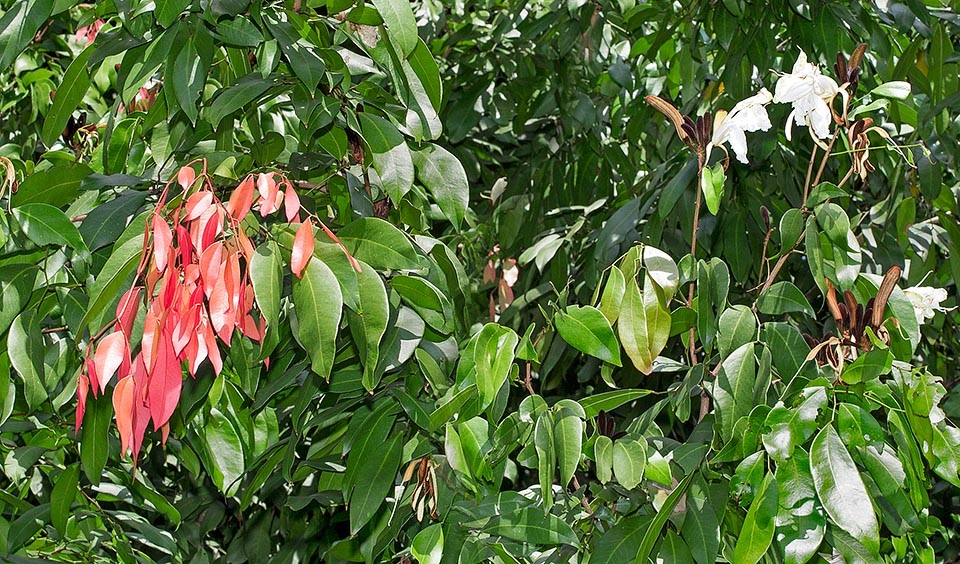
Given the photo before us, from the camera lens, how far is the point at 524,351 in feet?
2.22

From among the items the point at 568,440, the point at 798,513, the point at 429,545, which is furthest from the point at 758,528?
the point at 429,545

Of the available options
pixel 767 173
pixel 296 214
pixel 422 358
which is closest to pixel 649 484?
pixel 422 358

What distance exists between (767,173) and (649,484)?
697 mm

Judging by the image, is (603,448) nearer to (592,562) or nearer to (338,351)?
(592,562)

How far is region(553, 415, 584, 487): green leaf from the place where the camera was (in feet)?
2.01

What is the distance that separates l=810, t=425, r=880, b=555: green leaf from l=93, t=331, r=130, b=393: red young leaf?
427mm

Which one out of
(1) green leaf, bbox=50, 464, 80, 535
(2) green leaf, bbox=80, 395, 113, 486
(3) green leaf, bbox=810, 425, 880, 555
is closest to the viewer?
(3) green leaf, bbox=810, 425, 880, 555

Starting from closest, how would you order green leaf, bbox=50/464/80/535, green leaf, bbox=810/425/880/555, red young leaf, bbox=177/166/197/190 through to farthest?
green leaf, bbox=810/425/880/555
red young leaf, bbox=177/166/197/190
green leaf, bbox=50/464/80/535

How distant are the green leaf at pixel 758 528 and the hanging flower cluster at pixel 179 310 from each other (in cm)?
30

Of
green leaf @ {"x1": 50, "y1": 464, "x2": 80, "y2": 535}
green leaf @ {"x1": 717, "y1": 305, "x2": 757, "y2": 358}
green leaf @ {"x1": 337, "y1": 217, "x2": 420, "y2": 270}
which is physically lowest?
green leaf @ {"x1": 50, "y1": 464, "x2": 80, "y2": 535}

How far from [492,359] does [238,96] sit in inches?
11.4

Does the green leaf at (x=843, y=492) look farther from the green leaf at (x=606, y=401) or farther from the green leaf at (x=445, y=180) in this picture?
the green leaf at (x=445, y=180)

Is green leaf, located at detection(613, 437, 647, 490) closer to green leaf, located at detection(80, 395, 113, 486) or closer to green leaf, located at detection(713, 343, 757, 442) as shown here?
green leaf, located at detection(713, 343, 757, 442)

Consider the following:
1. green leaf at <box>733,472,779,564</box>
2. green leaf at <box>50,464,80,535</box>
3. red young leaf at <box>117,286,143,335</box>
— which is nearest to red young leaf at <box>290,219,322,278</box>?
red young leaf at <box>117,286,143,335</box>
